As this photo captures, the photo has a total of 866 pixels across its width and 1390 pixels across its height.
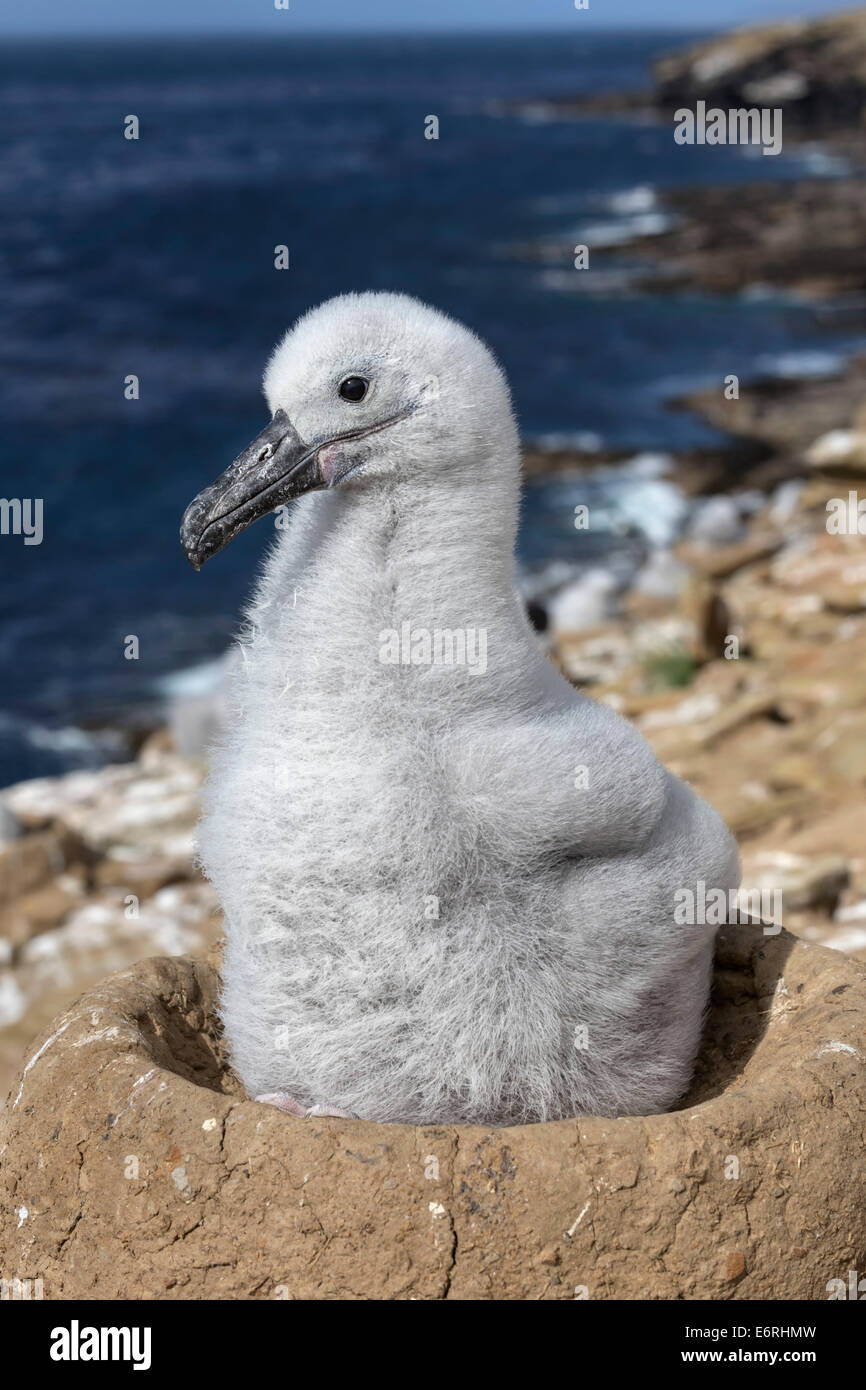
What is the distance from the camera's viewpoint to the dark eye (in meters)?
3.22

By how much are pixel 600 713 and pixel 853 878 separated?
314cm

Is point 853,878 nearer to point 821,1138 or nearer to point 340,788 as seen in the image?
point 821,1138

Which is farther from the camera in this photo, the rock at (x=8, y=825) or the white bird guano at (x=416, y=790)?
the rock at (x=8, y=825)

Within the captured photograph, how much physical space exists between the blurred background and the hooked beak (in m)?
3.20

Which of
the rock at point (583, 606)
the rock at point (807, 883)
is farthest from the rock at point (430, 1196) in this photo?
the rock at point (583, 606)

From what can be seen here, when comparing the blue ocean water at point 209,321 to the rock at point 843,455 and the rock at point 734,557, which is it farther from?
the rock at point 843,455

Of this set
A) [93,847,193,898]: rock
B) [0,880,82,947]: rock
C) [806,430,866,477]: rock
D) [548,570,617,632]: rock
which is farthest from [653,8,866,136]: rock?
[0,880,82,947]: rock

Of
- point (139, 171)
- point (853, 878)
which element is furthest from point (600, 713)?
point (139, 171)

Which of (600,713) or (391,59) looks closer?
(600,713)

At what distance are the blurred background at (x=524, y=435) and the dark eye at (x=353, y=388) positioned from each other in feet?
11.3

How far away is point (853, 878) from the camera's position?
629cm

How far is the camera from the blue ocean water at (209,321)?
15984 millimetres

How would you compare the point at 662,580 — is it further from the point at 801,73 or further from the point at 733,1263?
the point at 801,73

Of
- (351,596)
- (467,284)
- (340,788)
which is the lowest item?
(340,788)
